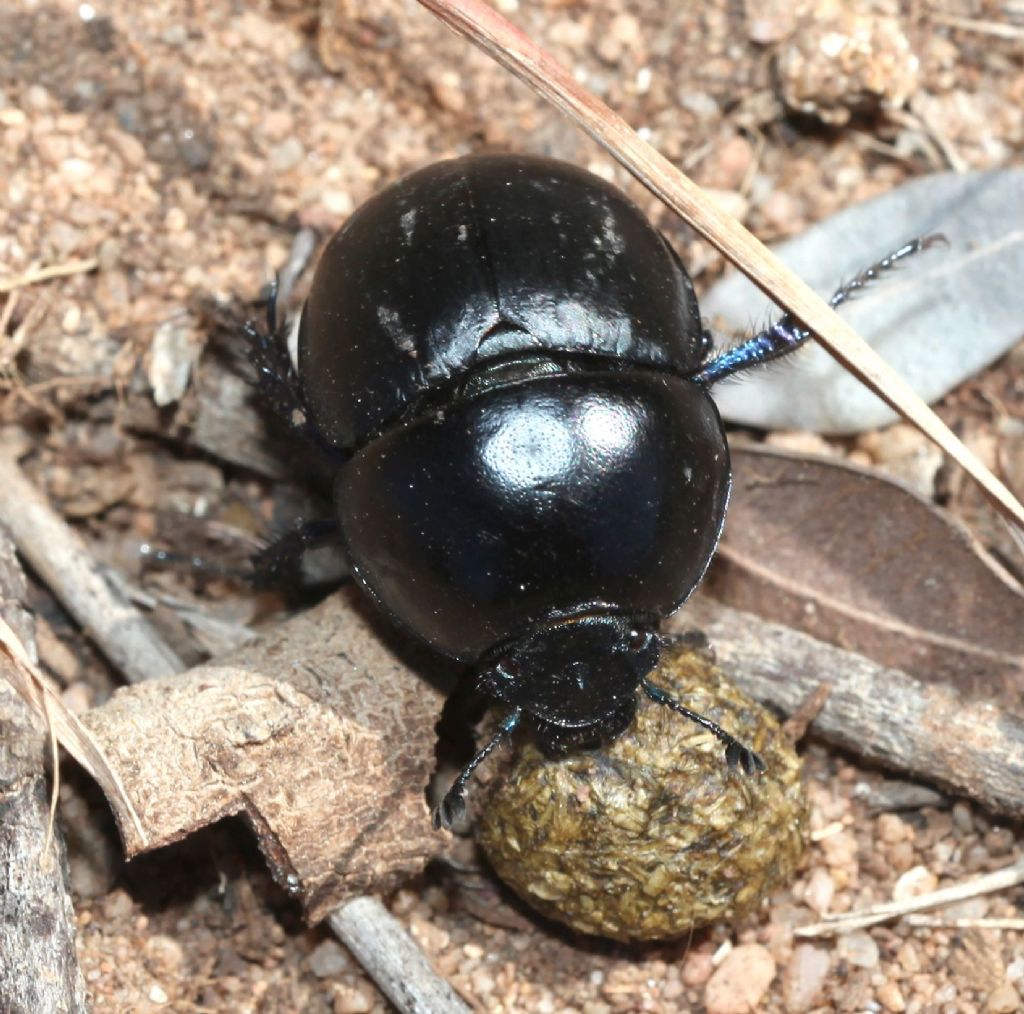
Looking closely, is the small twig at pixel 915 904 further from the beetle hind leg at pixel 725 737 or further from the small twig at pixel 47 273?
the small twig at pixel 47 273

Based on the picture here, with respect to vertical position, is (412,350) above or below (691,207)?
below

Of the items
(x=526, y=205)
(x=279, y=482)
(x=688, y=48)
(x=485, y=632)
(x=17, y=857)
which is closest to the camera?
(x=17, y=857)

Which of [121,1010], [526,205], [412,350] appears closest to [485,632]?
[412,350]

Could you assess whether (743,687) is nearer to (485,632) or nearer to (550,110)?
(485,632)

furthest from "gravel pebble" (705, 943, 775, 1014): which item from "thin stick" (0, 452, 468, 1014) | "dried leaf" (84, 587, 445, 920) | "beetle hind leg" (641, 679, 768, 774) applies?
"thin stick" (0, 452, 468, 1014)

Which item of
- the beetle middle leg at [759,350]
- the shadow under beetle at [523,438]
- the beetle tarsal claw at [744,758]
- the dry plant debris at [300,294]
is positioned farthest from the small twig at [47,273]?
the beetle tarsal claw at [744,758]

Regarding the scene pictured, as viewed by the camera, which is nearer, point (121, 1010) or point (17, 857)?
point (17, 857)
